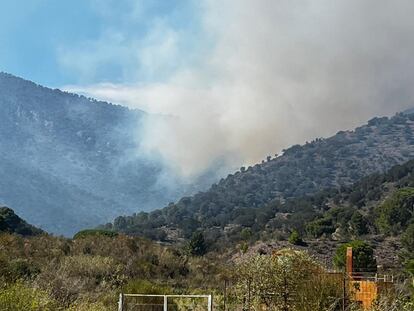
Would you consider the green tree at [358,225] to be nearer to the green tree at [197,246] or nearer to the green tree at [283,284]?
the green tree at [197,246]

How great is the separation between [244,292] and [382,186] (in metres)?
101

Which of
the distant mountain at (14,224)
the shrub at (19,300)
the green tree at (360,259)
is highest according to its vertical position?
the distant mountain at (14,224)

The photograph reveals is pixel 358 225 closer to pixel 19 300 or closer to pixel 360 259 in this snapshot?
pixel 360 259

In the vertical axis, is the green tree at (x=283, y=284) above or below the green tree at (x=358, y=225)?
below

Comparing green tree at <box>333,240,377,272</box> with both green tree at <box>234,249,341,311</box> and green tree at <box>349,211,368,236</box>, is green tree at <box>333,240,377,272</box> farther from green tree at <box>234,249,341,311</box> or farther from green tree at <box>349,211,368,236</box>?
green tree at <box>234,249,341,311</box>

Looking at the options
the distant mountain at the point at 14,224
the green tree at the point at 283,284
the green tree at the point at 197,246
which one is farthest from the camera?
the green tree at the point at 197,246

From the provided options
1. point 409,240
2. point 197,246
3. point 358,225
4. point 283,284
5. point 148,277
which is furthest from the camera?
point 358,225

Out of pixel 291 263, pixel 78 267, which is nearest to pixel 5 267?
pixel 78 267

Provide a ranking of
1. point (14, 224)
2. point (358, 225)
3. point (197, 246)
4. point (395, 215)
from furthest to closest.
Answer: point (358, 225) → point (395, 215) → point (197, 246) → point (14, 224)

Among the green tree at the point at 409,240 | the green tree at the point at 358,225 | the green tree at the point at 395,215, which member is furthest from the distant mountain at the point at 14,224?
the green tree at the point at 395,215

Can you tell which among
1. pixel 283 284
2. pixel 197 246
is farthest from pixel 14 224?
pixel 283 284

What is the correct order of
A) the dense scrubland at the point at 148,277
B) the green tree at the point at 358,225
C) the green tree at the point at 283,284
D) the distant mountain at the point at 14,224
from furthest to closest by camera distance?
the green tree at the point at 358,225 → the distant mountain at the point at 14,224 → the green tree at the point at 283,284 → the dense scrubland at the point at 148,277

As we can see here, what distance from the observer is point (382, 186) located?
4980 inches

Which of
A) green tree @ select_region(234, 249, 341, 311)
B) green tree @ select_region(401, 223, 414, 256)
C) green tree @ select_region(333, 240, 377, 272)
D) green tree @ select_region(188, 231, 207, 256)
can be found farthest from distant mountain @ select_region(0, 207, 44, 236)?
green tree @ select_region(234, 249, 341, 311)
